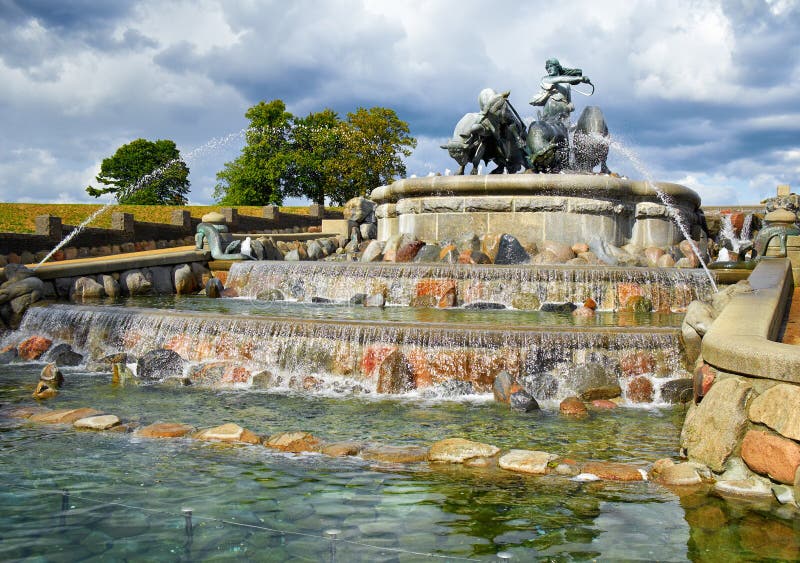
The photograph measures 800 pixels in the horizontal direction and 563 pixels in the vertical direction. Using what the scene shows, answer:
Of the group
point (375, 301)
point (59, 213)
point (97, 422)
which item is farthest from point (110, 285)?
point (59, 213)

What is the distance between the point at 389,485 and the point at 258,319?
539 cm

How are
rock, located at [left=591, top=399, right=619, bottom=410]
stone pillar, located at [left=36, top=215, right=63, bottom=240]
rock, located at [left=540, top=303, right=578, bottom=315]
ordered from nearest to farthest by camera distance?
1. rock, located at [left=591, top=399, right=619, bottom=410]
2. rock, located at [left=540, top=303, right=578, bottom=315]
3. stone pillar, located at [left=36, top=215, right=63, bottom=240]

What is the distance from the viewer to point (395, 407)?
26.7 feet

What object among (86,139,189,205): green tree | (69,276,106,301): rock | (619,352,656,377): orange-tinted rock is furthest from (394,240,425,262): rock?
(86,139,189,205): green tree

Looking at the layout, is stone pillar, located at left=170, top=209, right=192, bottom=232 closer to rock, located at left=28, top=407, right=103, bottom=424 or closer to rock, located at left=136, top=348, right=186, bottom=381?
rock, located at left=136, top=348, right=186, bottom=381

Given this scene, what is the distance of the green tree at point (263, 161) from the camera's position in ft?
190

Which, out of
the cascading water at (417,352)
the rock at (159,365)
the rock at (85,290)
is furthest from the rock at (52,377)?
the rock at (85,290)

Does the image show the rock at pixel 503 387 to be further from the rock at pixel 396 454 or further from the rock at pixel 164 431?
the rock at pixel 164 431

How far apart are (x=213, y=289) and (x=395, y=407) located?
9655 millimetres

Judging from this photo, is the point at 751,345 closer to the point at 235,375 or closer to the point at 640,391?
the point at 640,391

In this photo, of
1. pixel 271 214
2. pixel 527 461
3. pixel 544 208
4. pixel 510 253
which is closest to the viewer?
pixel 527 461

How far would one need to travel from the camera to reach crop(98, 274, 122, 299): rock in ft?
53.2

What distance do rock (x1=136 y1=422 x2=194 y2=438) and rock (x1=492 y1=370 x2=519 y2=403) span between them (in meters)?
3.43

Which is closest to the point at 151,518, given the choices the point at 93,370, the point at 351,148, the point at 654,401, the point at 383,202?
the point at 654,401
